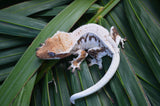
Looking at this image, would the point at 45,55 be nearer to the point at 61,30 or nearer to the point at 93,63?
the point at 61,30

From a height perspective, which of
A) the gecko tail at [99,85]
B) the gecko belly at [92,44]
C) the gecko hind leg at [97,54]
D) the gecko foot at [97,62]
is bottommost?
the gecko tail at [99,85]

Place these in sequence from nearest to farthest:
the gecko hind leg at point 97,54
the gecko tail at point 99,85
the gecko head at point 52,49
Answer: the gecko tail at point 99,85
the gecko head at point 52,49
the gecko hind leg at point 97,54

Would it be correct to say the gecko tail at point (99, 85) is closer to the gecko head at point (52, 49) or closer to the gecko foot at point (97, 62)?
the gecko foot at point (97, 62)

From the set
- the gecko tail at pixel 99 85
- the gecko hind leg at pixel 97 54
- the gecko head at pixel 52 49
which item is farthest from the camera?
the gecko hind leg at pixel 97 54

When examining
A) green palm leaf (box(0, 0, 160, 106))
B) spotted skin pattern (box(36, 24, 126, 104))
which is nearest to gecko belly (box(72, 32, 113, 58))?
spotted skin pattern (box(36, 24, 126, 104))

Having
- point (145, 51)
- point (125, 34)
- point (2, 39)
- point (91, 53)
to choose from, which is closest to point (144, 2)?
point (125, 34)

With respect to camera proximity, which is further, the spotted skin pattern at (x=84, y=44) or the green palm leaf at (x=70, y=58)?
the spotted skin pattern at (x=84, y=44)

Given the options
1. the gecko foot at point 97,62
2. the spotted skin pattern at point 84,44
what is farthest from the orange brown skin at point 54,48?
the gecko foot at point 97,62

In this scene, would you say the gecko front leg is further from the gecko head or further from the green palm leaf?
the gecko head
